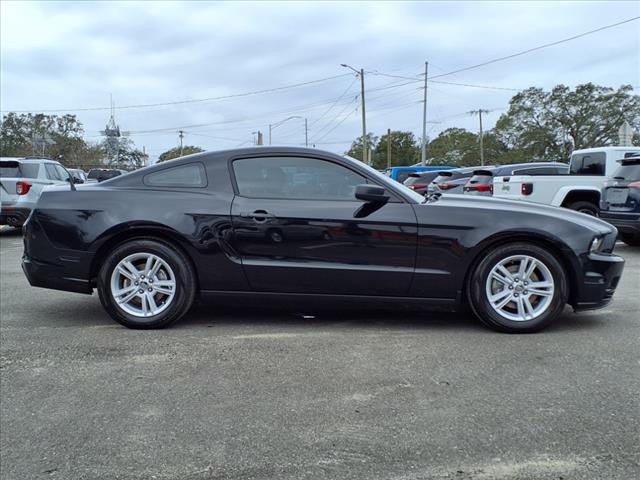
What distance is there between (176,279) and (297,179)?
124cm

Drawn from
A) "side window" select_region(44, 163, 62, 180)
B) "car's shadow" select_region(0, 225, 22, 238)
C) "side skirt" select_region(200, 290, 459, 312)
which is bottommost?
"car's shadow" select_region(0, 225, 22, 238)

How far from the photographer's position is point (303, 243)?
4.26 meters

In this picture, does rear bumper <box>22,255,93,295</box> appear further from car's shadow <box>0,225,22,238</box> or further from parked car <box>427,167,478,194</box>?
parked car <box>427,167,478,194</box>

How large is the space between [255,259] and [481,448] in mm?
2328

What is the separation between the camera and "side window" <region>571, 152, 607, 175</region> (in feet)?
34.9

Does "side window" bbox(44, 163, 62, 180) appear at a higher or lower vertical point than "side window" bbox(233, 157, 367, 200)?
higher

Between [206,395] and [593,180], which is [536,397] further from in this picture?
[593,180]

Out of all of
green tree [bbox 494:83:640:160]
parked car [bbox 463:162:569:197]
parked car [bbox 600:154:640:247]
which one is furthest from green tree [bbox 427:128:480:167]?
parked car [bbox 600:154:640:247]

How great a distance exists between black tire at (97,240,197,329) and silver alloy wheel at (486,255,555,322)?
234cm

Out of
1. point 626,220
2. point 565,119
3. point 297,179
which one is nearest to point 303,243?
point 297,179

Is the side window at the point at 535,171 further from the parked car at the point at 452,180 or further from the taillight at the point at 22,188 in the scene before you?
the taillight at the point at 22,188

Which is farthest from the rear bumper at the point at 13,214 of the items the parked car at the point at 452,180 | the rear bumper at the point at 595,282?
the rear bumper at the point at 595,282

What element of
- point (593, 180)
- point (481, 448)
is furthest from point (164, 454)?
point (593, 180)

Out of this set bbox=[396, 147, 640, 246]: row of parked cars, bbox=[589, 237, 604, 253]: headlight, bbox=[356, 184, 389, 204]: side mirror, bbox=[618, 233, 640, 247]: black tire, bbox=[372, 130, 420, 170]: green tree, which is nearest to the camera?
bbox=[356, 184, 389, 204]: side mirror
